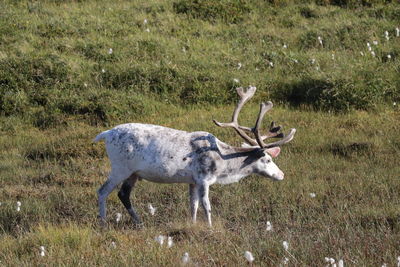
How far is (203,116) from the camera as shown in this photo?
15281mm

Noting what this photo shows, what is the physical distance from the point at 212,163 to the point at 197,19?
11.5 meters

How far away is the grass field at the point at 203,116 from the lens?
8.39m

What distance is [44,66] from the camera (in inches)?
673

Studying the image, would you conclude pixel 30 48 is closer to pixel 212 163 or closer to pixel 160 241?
pixel 212 163

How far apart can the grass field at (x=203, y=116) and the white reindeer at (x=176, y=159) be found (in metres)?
0.47

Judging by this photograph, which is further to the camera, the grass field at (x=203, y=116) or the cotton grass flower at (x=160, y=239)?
the grass field at (x=203, y=116)

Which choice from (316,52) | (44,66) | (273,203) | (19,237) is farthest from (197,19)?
(19,237)

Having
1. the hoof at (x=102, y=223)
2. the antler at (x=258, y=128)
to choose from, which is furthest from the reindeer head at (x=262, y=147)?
the hoof at (x=102, y=223)

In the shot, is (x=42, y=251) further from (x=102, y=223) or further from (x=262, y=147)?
(x=262, y=147)

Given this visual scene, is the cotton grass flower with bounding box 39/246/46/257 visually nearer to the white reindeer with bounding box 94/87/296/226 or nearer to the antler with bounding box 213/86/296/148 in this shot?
the white reindeer with bounding box 94/87/296/226

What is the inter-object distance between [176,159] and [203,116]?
5.82 m

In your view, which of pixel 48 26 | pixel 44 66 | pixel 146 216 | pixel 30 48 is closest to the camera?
pixel 146 216

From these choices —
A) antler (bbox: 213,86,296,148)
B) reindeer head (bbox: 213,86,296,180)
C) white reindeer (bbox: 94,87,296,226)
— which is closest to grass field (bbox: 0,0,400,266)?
white reindeer (bbox: 94,87,296,226)

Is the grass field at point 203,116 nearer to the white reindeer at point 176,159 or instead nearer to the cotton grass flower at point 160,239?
the cotton grass flower at point 160,239
